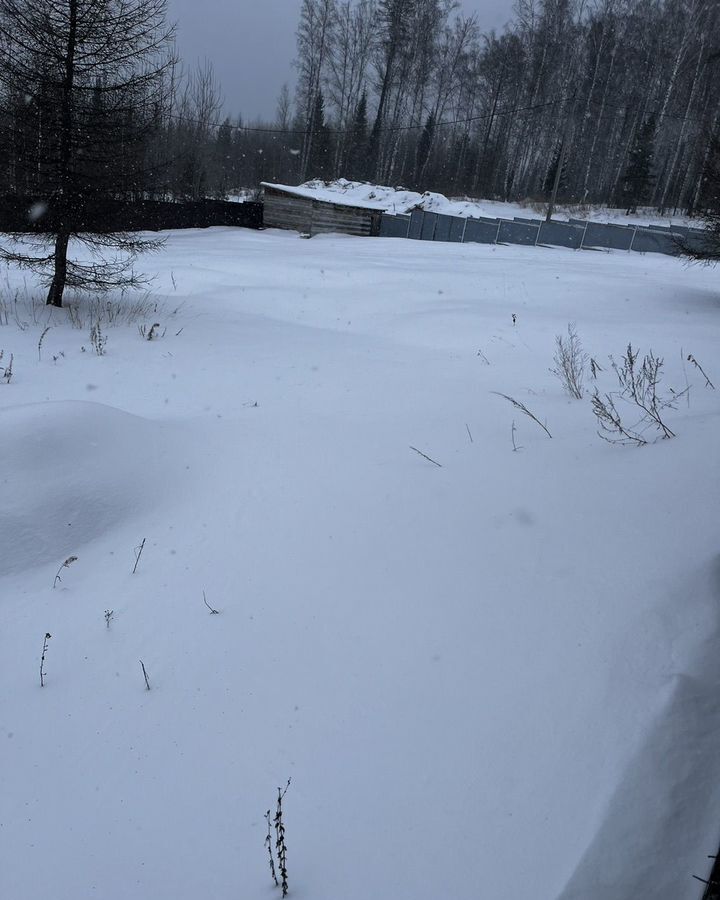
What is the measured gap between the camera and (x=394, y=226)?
89.5 feet

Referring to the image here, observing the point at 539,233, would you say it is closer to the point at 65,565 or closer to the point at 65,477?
the point at 65,477

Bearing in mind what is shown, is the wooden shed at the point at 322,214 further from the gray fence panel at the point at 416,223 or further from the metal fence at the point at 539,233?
the gray fence panel at the point at 416,223

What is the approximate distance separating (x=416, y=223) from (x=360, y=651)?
27260 millimetres

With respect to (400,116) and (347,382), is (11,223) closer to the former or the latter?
(347,382)

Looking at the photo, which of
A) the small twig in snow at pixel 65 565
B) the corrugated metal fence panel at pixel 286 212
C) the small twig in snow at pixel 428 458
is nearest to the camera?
the small twig in snow at pixel 65 565

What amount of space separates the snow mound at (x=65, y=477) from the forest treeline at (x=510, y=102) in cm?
3283

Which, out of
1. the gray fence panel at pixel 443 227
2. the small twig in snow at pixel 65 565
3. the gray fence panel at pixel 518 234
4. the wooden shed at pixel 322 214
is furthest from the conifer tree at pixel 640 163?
the small twig in snow at pixel 65 565

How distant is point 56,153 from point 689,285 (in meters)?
12.8

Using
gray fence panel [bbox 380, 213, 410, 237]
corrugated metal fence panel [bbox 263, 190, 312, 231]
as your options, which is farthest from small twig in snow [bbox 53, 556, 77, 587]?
gray fence panel [bbox 380, 213, 410, 237]

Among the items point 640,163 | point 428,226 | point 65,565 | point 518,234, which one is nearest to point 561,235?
point 518,234

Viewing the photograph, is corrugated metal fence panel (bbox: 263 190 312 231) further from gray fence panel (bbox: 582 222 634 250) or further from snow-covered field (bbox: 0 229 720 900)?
snow-covered field (bbox: 0 229 720 900)

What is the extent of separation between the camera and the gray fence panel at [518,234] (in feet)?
85.3

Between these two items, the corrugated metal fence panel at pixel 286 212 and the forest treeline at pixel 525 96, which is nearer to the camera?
the corrugated metal fence panel at pixel 286 212

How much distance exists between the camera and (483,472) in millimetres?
3863
